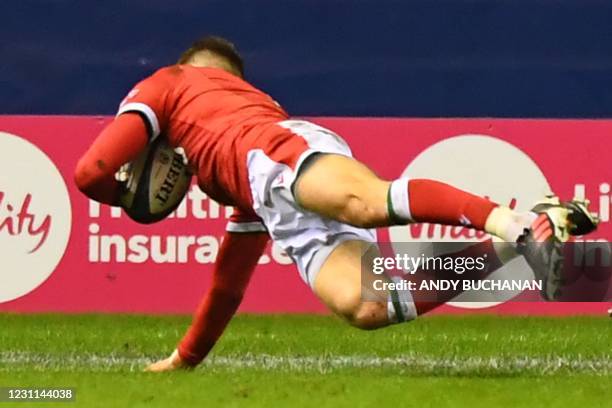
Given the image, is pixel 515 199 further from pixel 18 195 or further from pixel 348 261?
pixel 348 261

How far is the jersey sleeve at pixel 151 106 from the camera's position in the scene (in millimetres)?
7098

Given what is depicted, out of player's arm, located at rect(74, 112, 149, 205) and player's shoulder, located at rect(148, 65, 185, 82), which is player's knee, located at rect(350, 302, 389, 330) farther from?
player's shoulder, located at rect(148, 65, 185, 82)

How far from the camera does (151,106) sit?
7125 mm

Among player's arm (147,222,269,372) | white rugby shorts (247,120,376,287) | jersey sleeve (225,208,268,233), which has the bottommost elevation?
player's arm (147,222,269,372)

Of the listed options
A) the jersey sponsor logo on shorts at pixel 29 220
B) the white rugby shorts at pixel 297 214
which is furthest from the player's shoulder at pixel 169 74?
the jersey sponsor logo on shorts at pixel 29 220

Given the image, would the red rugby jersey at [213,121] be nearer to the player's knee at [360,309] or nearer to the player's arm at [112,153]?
the player's arm at [112,153]

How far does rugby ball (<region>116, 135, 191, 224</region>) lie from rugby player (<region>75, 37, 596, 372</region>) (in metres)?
0.06

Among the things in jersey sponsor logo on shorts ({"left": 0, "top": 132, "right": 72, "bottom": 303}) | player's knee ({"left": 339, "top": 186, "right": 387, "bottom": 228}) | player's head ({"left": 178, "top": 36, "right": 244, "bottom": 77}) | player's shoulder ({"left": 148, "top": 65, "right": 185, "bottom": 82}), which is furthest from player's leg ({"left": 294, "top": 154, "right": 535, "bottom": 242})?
jersey sponsor logo on shorts ({"left": 0, "top": 132, "right": 72, "bottom": 303})

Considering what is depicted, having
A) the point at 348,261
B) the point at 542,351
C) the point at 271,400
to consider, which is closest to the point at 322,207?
the point at 348,261

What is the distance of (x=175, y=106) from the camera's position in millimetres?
7191

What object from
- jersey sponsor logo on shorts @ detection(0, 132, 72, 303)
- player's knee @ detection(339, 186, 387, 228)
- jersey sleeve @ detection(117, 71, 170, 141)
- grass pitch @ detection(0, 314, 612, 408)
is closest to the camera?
player's knee @ detection(339, 186, 387, 228)

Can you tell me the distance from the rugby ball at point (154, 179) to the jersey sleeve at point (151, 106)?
0.31 feet

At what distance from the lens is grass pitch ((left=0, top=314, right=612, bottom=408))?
6.67 m

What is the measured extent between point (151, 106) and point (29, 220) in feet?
Result: 12.5
